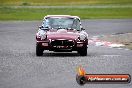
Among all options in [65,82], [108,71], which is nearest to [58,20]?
[108,71]

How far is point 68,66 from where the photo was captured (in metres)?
16.5

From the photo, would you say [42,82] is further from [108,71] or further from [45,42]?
[45,42]

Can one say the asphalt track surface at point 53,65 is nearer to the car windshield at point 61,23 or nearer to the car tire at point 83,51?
the car tire at point 83,51

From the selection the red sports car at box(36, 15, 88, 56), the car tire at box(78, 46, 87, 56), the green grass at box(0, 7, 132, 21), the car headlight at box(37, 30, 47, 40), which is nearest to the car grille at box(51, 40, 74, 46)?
the red sports car at box(36, 15, 88, 56)

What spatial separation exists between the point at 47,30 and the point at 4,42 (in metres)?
6.65

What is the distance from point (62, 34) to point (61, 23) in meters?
1.29

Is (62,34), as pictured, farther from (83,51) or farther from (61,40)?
(83,51)

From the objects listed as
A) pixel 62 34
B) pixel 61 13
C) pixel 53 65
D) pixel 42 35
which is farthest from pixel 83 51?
pixel 61 13

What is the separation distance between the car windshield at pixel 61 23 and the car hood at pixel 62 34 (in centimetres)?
66

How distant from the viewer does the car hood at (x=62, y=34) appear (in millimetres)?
19469

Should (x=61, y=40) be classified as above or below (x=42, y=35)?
below

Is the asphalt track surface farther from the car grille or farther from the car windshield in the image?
the car windshield

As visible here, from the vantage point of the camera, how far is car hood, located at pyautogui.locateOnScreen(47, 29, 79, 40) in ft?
63.9

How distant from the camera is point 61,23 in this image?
2094cm
